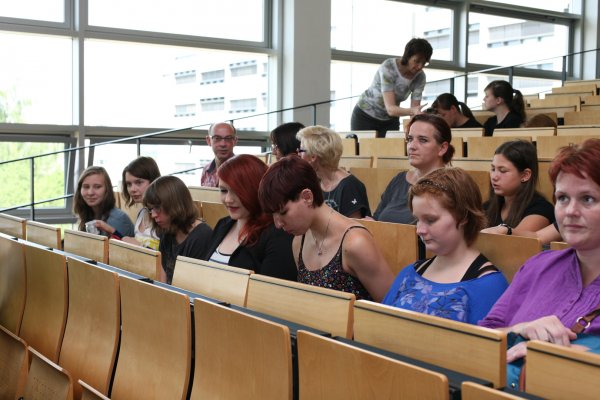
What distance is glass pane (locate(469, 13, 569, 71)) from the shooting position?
9852 mm

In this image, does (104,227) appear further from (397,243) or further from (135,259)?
(397,243)

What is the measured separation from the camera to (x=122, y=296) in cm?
226

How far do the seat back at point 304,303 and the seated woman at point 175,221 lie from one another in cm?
100

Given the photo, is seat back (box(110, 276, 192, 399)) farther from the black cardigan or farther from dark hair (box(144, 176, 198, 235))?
dark hair (box(144, 176, 198, 235))

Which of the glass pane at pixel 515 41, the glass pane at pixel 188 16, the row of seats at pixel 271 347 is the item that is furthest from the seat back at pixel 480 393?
the glass pane at pixel 515 41

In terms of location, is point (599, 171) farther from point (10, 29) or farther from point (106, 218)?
point (10, 29)

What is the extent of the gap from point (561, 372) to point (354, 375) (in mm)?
395

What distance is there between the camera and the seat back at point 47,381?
6.84 feet

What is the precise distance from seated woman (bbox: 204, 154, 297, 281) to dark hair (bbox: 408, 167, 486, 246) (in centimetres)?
80

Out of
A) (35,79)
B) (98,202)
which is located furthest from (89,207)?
(35,79)

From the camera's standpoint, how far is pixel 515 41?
398 inches

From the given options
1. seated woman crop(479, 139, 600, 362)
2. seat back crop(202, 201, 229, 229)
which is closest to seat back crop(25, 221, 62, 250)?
seat back crop(202, 201, 229, 229)

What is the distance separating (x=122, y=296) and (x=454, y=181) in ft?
3.54

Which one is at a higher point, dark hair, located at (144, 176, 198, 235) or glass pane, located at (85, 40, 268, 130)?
glass pane, located at (85, 40, 268, 130)
